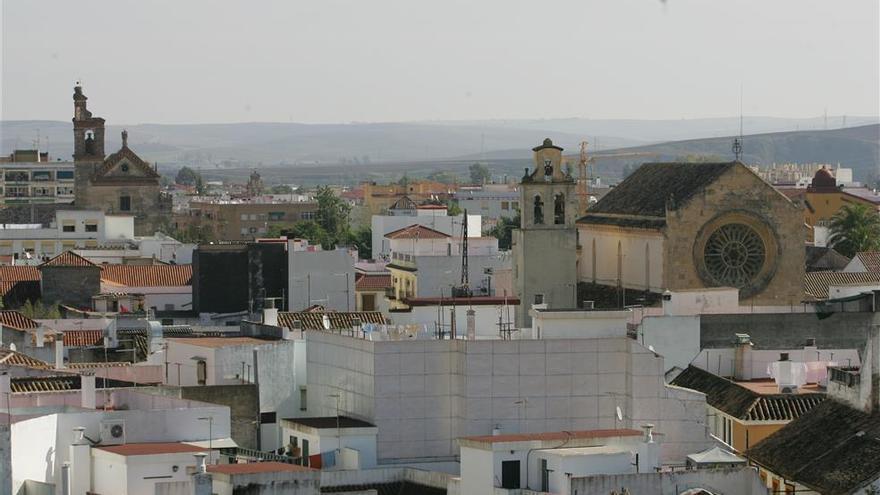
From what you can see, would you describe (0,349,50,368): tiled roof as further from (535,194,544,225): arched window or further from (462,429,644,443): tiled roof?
(535,194,544,225): arched window

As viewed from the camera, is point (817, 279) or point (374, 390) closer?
point (374, 390)

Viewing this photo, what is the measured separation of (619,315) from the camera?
43000 mm

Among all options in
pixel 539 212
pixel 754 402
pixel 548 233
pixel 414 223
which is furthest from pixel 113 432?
pixel 414 223

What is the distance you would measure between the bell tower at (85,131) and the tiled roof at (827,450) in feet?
368

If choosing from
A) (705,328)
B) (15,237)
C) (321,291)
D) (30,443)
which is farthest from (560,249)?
(15,237)

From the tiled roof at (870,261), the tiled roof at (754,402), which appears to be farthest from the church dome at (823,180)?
the tiled roof at (754,402)

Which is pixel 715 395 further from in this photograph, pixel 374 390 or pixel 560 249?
pixel 560 249

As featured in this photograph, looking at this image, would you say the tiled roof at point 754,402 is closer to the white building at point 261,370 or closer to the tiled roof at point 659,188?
the white building at point 261,370

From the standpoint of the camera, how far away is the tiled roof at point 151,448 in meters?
36.8

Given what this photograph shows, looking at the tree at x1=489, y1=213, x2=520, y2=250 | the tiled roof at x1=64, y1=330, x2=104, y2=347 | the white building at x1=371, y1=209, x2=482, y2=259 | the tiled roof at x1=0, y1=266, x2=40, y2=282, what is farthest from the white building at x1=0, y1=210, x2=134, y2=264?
the tiled roof at x1=64, y1=330, x2=104, y2=347

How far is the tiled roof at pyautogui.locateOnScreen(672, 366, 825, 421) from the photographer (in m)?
47.1

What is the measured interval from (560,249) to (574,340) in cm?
3112

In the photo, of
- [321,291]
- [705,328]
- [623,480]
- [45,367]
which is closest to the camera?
[623,480]

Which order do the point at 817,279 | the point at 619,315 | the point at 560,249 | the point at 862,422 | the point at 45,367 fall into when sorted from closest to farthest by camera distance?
1. the point at 862,422
2. the point at 619,315
3. the point at 45,367
4. the point at 560,249
5. the point at 817,279
